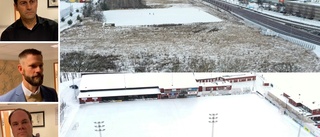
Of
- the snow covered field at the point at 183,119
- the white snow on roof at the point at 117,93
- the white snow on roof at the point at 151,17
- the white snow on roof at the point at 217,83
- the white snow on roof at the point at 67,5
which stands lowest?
the snow covered field at the point at 183,119

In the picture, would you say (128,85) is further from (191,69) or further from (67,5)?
(67,5)

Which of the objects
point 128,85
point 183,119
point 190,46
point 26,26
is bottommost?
point 183,119

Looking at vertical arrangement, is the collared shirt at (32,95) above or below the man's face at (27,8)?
below

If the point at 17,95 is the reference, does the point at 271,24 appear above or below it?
above

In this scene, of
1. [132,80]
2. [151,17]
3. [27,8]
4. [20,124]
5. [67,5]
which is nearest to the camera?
[27,8]

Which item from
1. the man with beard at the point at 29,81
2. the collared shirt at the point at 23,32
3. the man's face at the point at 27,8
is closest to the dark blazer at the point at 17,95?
the man with beard at the point at 29,81

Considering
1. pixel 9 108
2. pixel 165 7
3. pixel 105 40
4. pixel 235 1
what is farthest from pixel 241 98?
pixel 9 108

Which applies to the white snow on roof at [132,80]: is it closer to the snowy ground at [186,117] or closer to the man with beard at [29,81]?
the snowy ground at [186,117]

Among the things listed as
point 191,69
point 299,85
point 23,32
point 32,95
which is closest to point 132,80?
point 191,69
